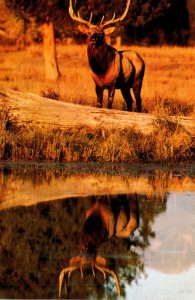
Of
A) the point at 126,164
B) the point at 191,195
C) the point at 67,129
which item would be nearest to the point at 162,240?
the point at 191,195

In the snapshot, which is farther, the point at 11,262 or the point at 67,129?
the point at 67,129

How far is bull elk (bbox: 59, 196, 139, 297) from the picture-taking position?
8523 mm

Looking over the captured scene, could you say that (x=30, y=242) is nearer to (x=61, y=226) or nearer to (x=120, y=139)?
(x=61, y=226)

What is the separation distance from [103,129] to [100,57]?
10.7ft

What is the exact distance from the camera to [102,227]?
10.2 m

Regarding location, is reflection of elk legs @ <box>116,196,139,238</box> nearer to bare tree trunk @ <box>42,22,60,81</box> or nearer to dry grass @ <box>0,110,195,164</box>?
dry grass @ <box>0,110,195,164</box>

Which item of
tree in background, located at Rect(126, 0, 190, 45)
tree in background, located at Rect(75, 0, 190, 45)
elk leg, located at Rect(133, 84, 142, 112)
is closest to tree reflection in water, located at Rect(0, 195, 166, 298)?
elk leg, located at Rect(133, 84, 142, 112)

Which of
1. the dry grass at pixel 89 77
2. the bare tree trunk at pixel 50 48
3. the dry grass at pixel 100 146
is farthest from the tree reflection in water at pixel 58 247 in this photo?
the bare tree trunk at pixel 50 48

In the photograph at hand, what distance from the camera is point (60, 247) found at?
9.23 metres

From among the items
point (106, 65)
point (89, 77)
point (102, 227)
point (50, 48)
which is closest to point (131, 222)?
point (102, 227)

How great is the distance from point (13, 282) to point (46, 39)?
103ft

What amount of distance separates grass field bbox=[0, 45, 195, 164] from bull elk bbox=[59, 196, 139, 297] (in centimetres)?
375

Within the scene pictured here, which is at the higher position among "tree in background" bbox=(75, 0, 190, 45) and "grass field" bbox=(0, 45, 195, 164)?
"tree in background" bbox=(75, 0, 190, 45)

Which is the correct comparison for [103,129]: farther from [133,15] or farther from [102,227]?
[133,15]
